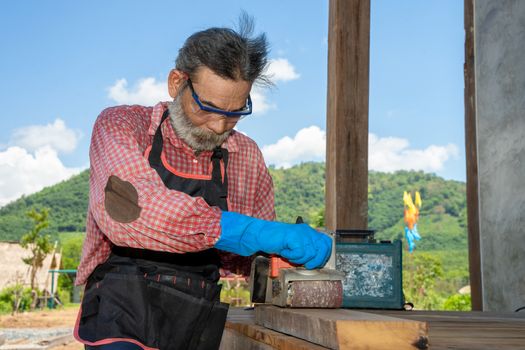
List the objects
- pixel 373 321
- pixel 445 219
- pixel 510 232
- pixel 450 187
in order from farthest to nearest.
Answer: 1. pixel 450 187
2. pixel 445 219
3. pixel 510 232
4. pixel 373 321

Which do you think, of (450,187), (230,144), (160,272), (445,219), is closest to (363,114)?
(230,144)

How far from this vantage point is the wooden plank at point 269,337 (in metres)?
1.51

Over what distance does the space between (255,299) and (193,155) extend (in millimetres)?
601

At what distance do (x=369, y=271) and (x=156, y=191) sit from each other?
1640 mm

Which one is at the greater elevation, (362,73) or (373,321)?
(362,73)

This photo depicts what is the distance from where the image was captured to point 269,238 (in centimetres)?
184

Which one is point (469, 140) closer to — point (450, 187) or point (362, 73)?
point (362, 73)

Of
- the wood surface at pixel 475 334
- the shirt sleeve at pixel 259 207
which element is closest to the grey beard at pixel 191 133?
the shirt sleeve at pixel 259 207

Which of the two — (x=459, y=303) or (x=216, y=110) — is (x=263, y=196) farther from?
(x=459, y=303)

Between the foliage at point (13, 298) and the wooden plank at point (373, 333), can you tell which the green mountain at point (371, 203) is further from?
the wooden plank at point (373, 333)

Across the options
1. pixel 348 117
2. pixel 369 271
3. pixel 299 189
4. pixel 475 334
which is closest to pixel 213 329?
pixel 475 334

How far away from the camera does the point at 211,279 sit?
2.28 m

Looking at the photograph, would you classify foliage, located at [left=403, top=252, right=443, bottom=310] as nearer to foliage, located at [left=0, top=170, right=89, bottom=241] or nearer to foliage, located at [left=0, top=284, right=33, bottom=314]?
foliage, located at [left=0, top=284, right=33, bottom=314]

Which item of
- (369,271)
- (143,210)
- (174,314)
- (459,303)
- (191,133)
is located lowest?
(459,303)
